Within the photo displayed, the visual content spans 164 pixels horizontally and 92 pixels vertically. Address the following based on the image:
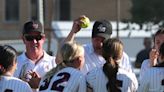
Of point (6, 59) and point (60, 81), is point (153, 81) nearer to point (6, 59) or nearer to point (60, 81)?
→ point (60, 81)

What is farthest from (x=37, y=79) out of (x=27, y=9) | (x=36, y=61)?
(x=27, y=9)

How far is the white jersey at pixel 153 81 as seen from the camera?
5.40 metres

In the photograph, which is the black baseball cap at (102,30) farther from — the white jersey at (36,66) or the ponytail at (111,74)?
the ponytail at (111,74)

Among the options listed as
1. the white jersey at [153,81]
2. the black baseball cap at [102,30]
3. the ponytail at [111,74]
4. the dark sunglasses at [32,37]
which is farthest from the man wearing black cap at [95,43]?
the ponytail at [111,74]

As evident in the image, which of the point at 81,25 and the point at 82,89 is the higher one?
the point at 81,25

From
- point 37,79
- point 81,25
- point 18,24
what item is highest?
point 81,25

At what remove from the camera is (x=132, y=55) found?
56.1ft

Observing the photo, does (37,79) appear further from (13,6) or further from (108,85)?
(13,6)

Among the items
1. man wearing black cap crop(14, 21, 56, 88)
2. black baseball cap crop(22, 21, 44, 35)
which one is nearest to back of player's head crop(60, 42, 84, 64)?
man wearing black cap crop(14, 21, 56, 88)

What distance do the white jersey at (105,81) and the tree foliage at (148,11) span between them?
1513 centimetres

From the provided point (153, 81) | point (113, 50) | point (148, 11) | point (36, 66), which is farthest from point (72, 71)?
point (148, 11)

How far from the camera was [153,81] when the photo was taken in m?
5.42

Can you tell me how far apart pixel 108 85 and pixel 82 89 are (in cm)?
24

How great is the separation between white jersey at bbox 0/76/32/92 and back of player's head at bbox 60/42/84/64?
44 centimetres
